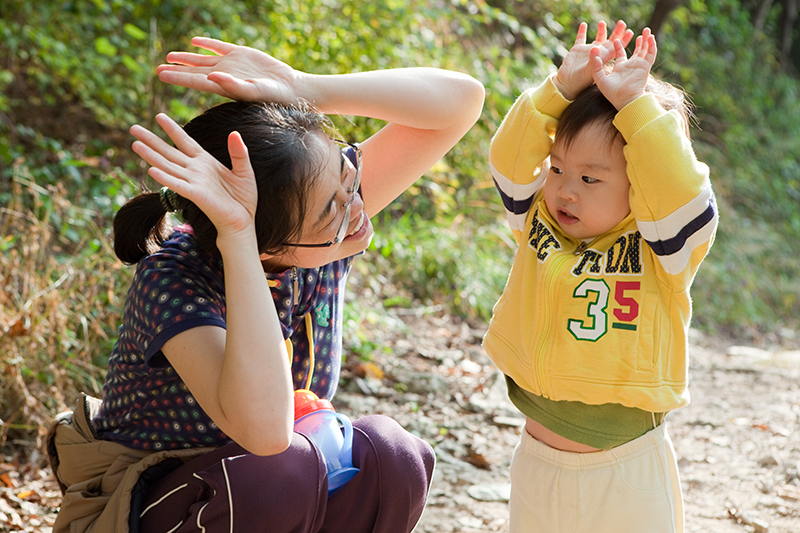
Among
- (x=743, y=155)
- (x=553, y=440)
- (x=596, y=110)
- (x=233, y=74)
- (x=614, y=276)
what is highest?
(x=233, y=74)

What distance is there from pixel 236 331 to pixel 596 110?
3.08ft

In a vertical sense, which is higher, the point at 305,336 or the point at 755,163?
the point at 305,336

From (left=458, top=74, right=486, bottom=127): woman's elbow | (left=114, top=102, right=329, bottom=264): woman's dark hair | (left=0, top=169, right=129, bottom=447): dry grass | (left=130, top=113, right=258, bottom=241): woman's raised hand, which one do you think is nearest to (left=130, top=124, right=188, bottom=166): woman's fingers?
(left=130, top=113, right=258, bottom=241): woman's raised hand

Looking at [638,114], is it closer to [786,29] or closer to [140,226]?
[140,226]

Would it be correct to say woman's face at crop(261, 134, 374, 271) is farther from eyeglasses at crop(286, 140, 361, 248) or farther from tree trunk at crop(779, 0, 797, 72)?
tree trunk at crop(779, 0, 797, 72)

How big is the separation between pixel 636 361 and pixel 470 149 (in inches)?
154

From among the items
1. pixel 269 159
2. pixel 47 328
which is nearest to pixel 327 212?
pixel 269 159

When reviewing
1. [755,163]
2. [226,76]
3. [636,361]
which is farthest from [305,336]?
[755,163]

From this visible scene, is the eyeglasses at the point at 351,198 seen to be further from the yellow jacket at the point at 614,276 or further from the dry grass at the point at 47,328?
the dry grass at the point at 47,328

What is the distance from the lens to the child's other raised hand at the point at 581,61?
1690 mm

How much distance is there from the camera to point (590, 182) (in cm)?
169

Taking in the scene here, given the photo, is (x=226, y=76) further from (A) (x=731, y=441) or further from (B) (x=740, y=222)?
(B) (x=740, y=222)

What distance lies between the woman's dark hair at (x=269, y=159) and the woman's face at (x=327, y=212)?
0.06 ft

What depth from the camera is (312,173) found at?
1.54 meters
